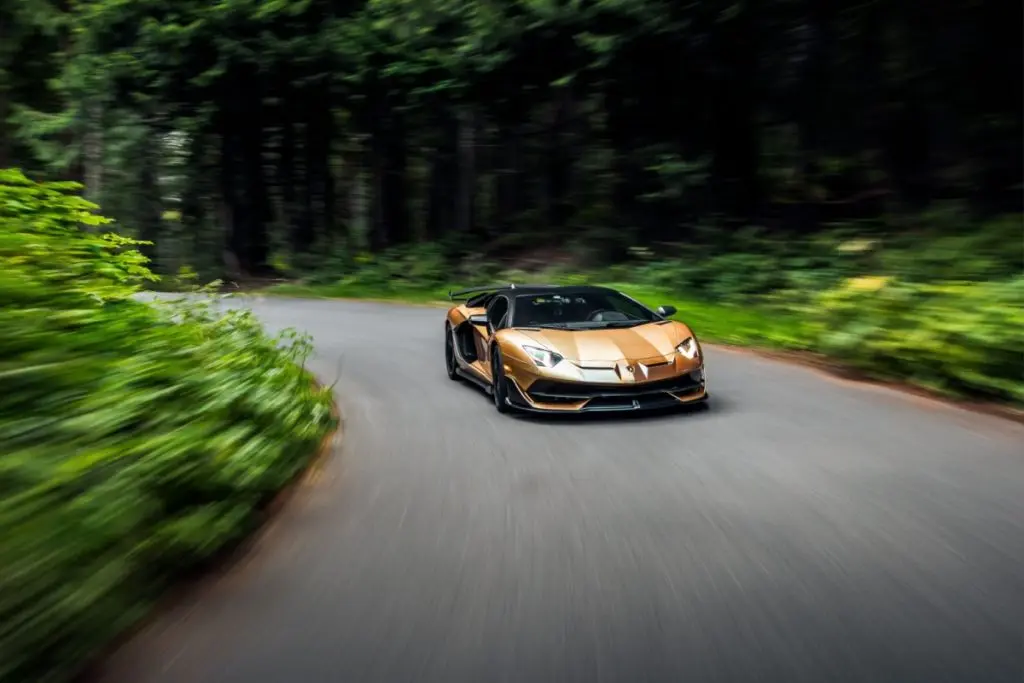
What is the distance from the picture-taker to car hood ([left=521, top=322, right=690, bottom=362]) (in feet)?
28.6

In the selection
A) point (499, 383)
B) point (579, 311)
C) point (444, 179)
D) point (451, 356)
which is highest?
point (444, 179)

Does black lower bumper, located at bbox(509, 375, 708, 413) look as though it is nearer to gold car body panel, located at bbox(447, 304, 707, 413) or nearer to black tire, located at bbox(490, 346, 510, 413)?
gold car body panel, located at bbox(447, 304, 707, 413)

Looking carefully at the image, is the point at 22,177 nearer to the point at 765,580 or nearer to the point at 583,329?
the point at 583,329

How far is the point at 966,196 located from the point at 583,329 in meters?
11.8

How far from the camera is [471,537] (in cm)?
532

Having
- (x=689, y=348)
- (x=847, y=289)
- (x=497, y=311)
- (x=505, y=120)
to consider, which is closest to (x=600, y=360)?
(x=689, y=348)

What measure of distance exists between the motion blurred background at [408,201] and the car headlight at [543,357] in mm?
1948

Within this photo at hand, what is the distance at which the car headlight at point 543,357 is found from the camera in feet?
28.7

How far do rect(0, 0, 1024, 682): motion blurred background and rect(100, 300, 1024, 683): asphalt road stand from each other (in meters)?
0.49

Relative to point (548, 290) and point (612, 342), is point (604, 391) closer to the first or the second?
point (612, 342)

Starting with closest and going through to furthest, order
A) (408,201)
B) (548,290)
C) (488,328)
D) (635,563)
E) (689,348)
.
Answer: (635,563), (689,348), (488,328), (548,290), (408,201)

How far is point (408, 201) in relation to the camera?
3309 centimetres

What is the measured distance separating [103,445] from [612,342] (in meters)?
5.32

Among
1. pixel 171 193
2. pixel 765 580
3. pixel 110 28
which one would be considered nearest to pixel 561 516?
pixel 765 580
